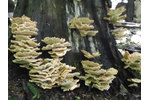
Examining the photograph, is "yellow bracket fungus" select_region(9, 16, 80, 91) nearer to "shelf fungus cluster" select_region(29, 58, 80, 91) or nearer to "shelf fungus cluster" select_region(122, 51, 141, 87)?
"shelf fungus cluster" select_region(29, 58, 80, 91)

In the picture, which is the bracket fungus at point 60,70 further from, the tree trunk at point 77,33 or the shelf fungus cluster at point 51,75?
the tree trunk at point 77,33

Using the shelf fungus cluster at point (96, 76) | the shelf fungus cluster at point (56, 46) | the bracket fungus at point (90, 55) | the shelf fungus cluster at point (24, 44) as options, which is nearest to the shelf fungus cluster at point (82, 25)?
the bracket fungus at point (90, 55)

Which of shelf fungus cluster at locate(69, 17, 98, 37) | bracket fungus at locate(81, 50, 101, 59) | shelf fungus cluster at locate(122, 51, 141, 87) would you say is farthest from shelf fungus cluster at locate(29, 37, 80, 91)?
shelf fungus cluster at locate(122, 51, 141, 87)

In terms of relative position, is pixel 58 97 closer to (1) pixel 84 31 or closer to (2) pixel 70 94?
(2) pixel 70 94

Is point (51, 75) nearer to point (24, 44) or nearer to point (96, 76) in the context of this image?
point (24, 44)

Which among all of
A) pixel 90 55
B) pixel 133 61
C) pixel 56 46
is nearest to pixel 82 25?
pixel 90 55

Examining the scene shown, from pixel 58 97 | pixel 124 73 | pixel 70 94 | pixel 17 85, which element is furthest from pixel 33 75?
pixel 124 73
